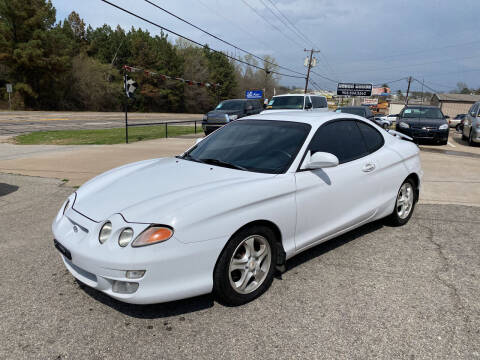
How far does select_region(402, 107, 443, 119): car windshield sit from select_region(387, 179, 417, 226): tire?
39.7 ft

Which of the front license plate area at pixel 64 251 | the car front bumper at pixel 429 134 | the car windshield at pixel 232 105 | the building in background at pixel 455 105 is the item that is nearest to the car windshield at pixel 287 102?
the car windshield at pixel 232 105

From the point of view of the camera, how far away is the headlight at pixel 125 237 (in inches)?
102

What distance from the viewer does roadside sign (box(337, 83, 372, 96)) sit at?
70.1 meters

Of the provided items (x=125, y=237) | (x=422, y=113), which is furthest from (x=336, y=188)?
(x=422, y=113)

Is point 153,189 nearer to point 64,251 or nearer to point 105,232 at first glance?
point 105,232

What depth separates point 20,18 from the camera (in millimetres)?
44812

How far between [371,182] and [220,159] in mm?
1691

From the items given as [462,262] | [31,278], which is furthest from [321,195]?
[31,278]

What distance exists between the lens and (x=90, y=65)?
178ft

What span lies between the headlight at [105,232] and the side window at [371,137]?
2951 mm

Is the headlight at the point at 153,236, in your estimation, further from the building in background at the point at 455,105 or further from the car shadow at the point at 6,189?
the building in background at the point at 455,105

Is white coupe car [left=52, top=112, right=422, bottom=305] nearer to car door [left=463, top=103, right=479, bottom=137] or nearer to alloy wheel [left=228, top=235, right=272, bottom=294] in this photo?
alloy wheel [left=228, top=235, right=272, bottom=294]

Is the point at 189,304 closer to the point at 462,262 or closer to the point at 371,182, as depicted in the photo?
the point at 371,182

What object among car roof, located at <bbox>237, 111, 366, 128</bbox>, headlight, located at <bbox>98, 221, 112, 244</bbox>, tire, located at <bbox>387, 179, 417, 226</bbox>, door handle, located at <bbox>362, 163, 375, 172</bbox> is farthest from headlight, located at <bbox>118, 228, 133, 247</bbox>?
tire, located at <bbox>387, 179, 417, 226</bbox>
